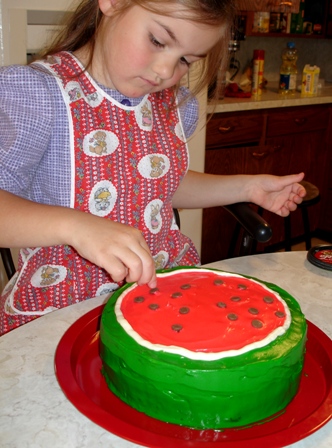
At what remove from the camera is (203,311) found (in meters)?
0.66

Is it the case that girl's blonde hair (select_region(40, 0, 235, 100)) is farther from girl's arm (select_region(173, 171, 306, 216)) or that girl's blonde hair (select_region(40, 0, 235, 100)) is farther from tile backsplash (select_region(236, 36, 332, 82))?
tile backsplash (select_region(236, 36, 332, 82))

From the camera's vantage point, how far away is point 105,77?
0.98m

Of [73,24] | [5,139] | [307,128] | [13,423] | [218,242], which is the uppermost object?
[73,24]

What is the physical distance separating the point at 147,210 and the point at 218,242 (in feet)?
5.31

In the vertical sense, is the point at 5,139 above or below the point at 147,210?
above

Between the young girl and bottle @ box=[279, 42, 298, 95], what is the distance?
75.2 inches

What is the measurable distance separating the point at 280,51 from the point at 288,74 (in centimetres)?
61

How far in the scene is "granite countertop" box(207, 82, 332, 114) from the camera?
233 centimetres

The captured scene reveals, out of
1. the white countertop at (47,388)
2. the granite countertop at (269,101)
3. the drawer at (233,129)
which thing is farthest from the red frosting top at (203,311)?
the drawer at (233,129)

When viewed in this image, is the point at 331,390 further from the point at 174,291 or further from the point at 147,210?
the point at 147,210

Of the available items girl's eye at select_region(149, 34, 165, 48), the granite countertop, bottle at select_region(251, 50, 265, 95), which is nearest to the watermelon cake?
girl's eye at select_region(149, 34, 165, 48)

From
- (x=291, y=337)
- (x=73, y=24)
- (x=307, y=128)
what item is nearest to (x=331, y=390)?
(x=291, y=337)

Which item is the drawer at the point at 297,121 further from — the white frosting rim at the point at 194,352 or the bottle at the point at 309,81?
the white frosting rim at the point at 194,352

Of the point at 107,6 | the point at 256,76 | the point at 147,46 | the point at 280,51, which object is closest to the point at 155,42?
the point at 147,46
